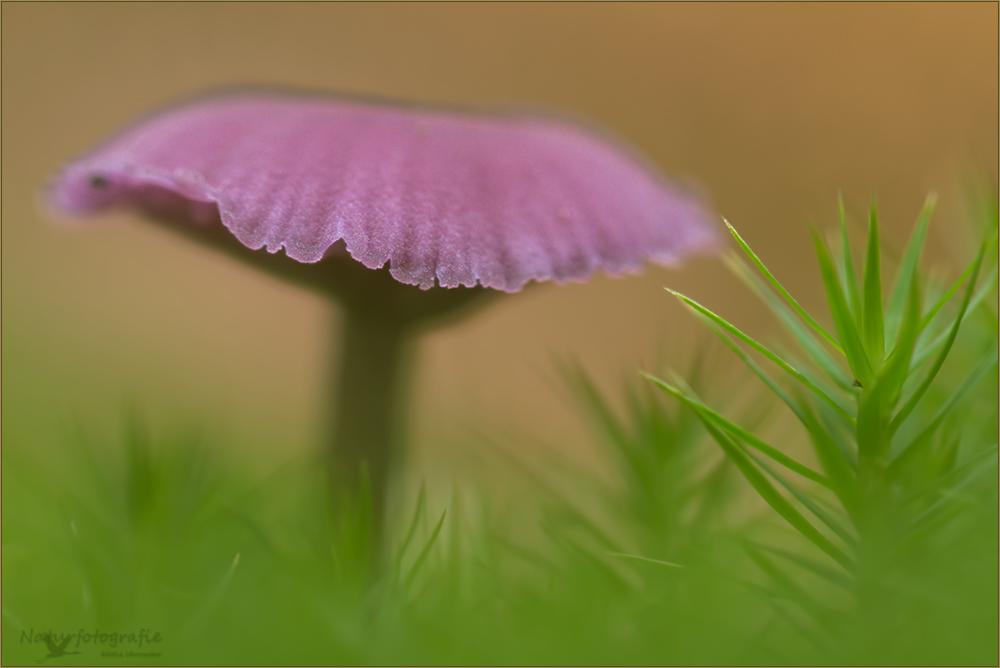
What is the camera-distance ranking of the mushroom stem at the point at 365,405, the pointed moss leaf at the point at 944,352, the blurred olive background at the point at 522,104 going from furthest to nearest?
the blurred olive background at the point at 522,104 < the mushroom stem at the point at 365,405 < the pointed moss leaf at the point at 944,352

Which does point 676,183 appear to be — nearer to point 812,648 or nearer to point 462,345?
point 812,648

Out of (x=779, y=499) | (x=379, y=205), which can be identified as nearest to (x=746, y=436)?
(x=779, y=499)

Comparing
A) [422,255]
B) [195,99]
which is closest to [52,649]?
[422,255]

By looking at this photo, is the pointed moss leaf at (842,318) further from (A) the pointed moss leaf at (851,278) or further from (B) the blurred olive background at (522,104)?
(B) the blurred olive background at (522,104)

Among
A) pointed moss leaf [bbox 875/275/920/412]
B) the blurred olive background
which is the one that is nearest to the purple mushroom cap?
pointed moss leaf [bbox 875/275/920/412]

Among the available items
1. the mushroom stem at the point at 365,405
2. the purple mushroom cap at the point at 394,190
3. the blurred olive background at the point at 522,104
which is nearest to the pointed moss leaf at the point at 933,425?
the purple mushroom cap at the point at 394,190

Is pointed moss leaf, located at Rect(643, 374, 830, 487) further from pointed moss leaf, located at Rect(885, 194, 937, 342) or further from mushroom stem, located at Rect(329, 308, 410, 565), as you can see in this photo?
mushroom stem, located at Rect(329, 308, 410, 565)
